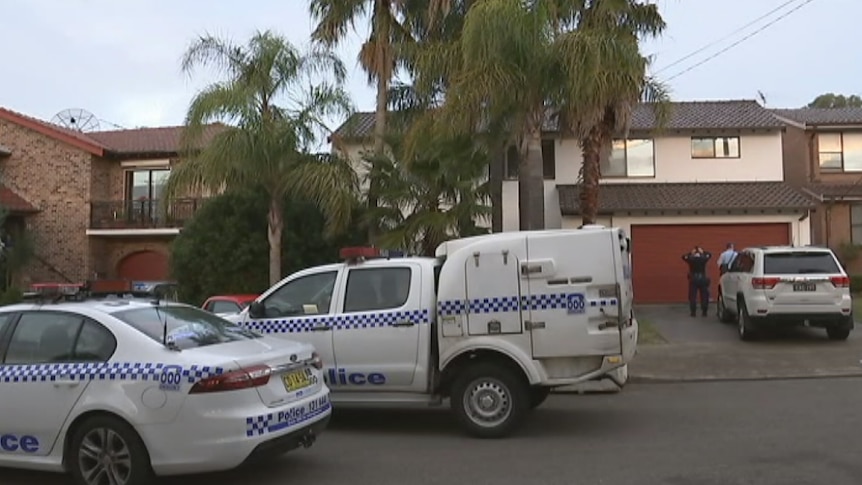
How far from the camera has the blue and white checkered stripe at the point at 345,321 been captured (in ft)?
27.9

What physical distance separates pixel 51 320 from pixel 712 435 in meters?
6.13

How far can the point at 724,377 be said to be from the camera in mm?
12047

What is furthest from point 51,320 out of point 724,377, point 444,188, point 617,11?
point 617,11

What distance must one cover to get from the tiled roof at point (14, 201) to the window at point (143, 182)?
2.92m

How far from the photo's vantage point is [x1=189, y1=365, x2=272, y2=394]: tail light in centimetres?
591

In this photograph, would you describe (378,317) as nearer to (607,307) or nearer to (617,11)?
(607,307)

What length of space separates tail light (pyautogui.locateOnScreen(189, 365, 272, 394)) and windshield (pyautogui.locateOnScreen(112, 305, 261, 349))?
50 cm

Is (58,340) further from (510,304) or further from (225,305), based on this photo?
(225,305)

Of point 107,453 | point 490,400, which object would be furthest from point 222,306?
point 107,453

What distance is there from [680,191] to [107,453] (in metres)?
20.2

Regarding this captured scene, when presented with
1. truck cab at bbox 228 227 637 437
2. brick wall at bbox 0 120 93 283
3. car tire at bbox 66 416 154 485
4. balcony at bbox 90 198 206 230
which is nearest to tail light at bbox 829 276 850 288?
truck cab at bbox 228 227 637 437

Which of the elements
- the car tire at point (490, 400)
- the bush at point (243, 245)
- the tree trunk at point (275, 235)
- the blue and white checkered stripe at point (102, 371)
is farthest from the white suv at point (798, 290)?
the blue and white checkered stripe at point (102, 371)

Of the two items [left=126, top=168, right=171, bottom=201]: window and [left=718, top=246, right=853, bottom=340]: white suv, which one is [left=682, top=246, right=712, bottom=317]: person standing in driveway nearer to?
[left=718, top=246, right=853, bottom=340]: white suv

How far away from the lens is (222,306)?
14148 millimetres
